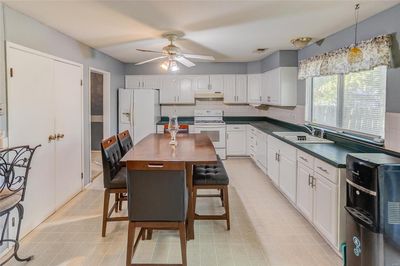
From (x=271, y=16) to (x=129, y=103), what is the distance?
13.2ft

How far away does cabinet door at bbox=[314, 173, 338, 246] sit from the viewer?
2.69 metres

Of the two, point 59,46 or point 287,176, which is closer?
point 59,46

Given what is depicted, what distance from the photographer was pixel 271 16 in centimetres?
319

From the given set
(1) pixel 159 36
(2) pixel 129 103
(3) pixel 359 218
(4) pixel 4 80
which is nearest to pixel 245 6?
(1) pixel 159 36

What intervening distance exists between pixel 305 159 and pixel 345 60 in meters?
1.21

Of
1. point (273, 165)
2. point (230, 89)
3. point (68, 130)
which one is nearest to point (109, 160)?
point (68, 130)

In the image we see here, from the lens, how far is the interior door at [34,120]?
2936mm

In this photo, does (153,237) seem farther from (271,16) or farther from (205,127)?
(205,127)

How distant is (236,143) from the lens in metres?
7.06

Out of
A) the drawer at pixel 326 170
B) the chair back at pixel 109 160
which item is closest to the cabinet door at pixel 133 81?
the chair back at pixel 109 160

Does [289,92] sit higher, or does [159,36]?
[159,36]

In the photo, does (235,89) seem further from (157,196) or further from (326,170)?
(157,196)

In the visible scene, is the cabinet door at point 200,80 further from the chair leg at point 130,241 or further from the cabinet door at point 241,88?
the chair leg at point 130,241

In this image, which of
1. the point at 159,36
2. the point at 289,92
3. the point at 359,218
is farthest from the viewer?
the point at 289,92
